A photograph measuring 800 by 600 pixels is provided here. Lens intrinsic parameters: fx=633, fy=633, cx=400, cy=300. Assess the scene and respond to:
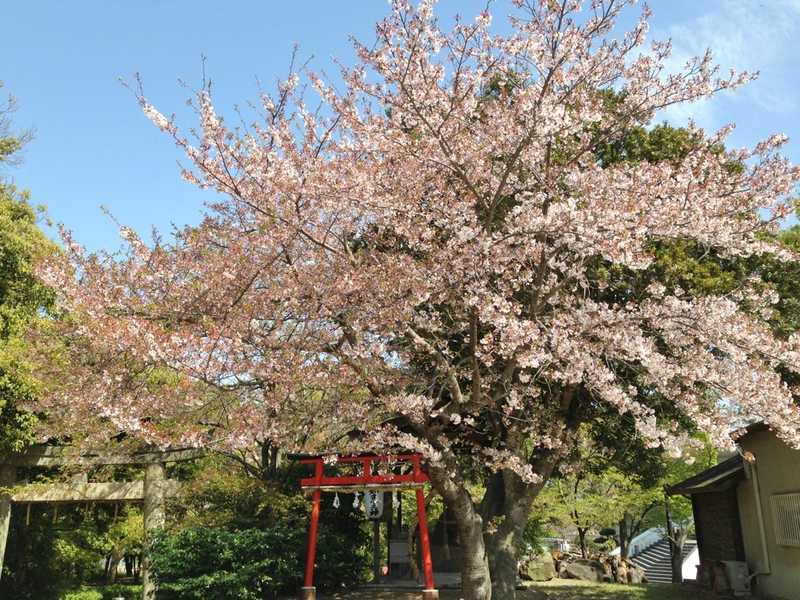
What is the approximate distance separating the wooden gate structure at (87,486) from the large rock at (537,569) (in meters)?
8.93

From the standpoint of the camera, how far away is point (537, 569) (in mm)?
16578

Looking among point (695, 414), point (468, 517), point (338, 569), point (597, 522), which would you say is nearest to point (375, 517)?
point (338, 569)

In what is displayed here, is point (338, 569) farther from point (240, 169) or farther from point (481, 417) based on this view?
point (240, 169)

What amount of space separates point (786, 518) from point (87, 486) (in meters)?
13.2

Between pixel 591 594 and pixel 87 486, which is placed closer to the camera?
→ pixel 591 594

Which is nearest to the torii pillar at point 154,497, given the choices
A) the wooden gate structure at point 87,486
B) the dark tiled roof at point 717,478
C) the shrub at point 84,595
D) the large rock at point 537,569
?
the wooden gate structure at point 87,486

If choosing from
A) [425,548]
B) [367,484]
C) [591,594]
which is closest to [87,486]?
[367,484]

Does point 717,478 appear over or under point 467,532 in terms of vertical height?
over

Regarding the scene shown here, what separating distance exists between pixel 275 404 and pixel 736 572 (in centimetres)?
958

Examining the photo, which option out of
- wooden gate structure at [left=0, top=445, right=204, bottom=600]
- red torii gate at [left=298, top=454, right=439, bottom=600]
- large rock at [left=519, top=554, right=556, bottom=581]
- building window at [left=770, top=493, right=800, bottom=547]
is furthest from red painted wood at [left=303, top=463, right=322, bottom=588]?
building window at [left=770, top=493, right=800, bottom=547]

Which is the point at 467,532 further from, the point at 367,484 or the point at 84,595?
the point at 84,595

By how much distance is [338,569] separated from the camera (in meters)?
12.5

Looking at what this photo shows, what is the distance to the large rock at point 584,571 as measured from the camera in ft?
56.9

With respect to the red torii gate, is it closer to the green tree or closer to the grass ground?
the grass ground
